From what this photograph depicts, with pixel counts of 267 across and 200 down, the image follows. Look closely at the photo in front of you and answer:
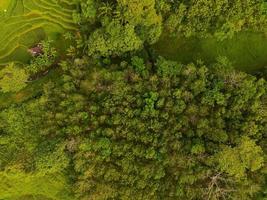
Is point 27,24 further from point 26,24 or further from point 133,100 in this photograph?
point 133,100

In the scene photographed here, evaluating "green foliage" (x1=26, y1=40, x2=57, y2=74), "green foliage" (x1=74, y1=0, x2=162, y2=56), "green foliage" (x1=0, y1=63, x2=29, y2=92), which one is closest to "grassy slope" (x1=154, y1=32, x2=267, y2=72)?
"green foliage" (x1=74, y1=0, x2=162, y2=56)

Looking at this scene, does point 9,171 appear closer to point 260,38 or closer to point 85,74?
point 85,74

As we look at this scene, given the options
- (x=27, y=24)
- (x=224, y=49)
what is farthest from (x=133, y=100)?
(x=27, y=24)

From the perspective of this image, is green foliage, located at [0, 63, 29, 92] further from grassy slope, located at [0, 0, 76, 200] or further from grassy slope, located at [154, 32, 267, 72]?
grassy slope, located at [154, 32, 267, 72]

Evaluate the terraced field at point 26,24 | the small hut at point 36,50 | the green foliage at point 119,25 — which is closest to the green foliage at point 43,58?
the small hut at point 36,50

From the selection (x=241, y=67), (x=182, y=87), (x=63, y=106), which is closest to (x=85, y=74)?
(x=63, y=106)

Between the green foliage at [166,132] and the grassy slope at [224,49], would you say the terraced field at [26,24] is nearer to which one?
the green foliage at [166,132]
